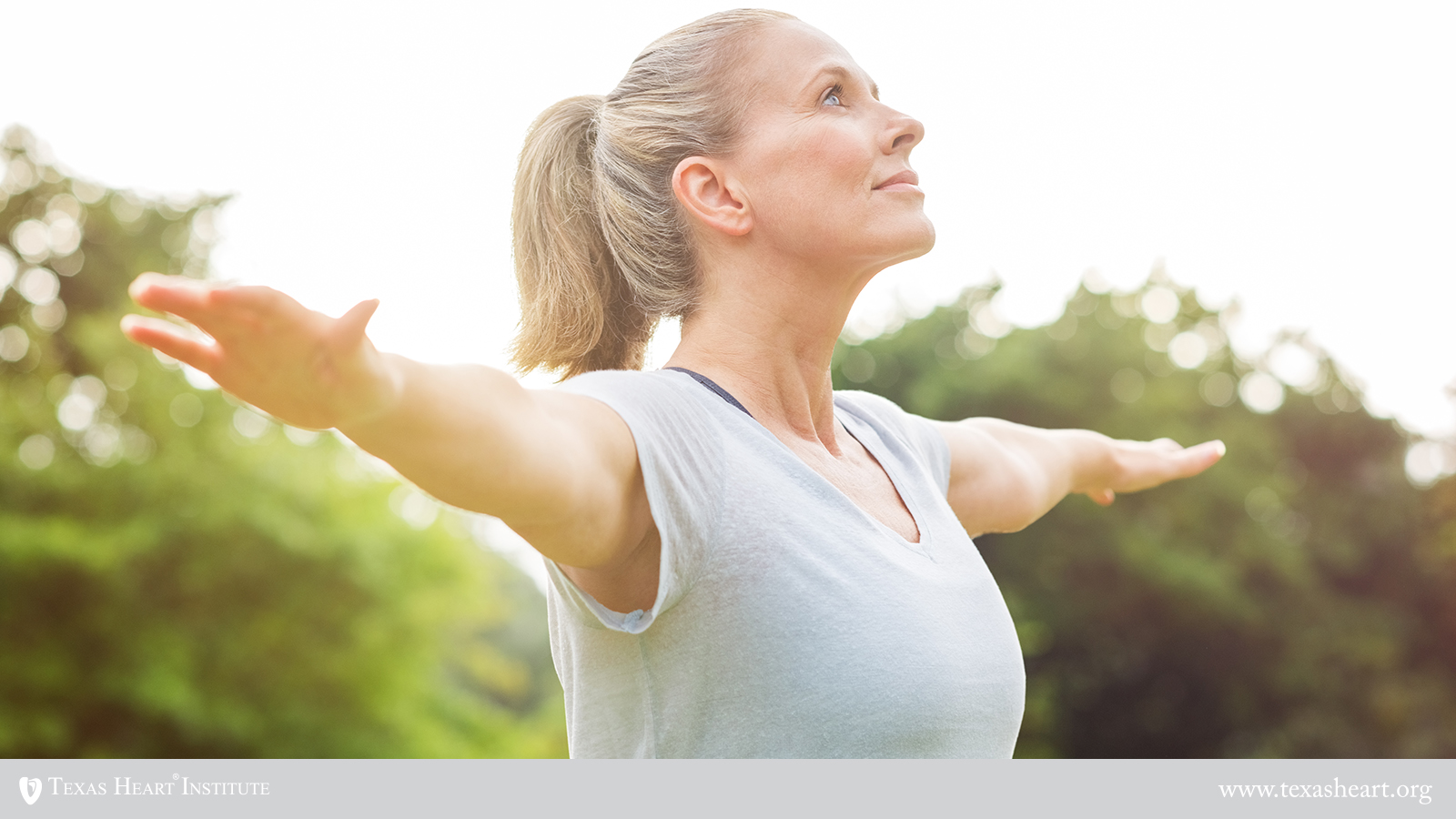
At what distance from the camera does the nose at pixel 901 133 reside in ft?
A: 5.62

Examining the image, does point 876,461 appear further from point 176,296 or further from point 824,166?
point 176,296

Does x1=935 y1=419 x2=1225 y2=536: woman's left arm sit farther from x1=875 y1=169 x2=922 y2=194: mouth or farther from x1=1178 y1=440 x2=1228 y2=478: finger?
x1=875 y1=169 x2=922 y2=194: mouth

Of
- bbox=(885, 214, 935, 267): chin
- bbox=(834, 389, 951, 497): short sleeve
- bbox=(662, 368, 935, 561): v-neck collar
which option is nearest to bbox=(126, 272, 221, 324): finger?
bbox=(662, 368, 935, 561): v-neck collar

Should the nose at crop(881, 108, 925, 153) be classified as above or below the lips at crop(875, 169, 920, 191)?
above

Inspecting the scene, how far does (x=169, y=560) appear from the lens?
1612 centimetres

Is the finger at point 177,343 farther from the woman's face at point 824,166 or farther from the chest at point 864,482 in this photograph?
the woman's face at point 824,166

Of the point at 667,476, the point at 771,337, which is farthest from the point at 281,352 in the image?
the point at 771,337

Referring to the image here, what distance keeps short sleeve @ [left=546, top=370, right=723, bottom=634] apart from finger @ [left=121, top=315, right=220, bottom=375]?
46cm

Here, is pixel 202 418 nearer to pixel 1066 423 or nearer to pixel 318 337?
pixel 1066 423

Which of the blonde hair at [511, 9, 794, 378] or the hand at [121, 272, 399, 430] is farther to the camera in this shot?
the blonde hair at [511, 9, 794, 378]

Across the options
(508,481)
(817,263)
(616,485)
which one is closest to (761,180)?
(817,263)

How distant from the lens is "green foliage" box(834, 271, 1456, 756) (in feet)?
56.6

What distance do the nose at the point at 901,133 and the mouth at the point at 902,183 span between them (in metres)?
0.05
